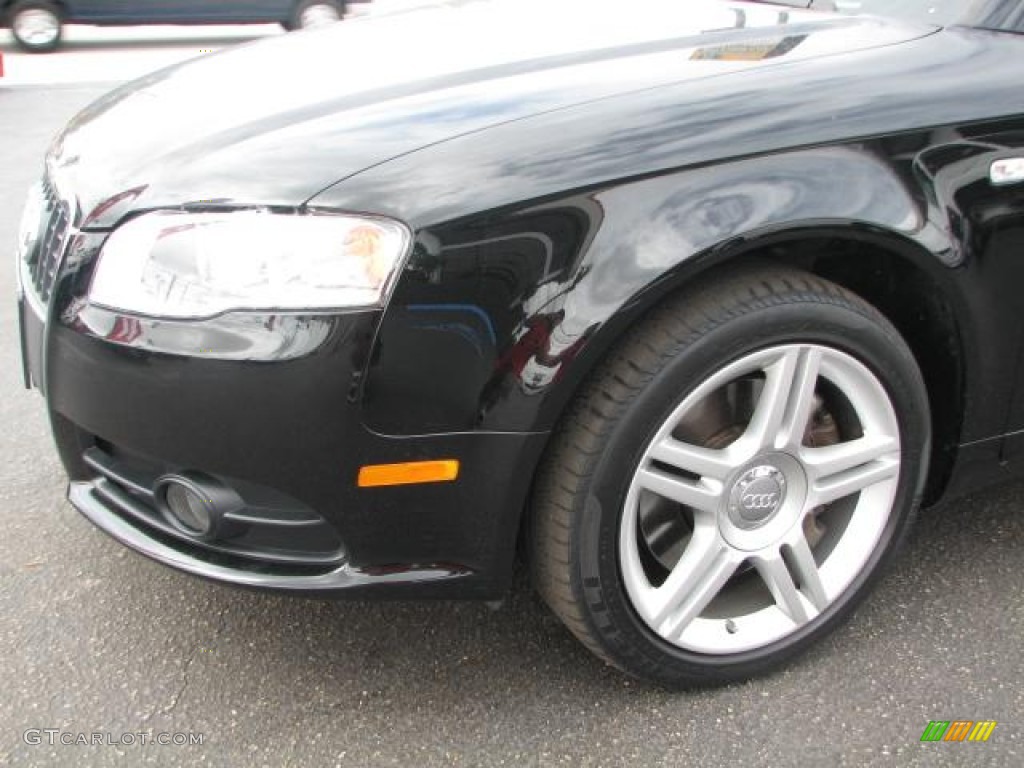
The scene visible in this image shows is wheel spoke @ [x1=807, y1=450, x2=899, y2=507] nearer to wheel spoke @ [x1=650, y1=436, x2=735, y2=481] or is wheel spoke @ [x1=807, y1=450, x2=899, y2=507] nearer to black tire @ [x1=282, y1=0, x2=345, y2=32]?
wheel spoke @ [x1=650, y1=436, x2=735, y2=481]

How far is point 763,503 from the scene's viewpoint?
1.91 metres

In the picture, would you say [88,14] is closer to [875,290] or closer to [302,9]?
[302,9]

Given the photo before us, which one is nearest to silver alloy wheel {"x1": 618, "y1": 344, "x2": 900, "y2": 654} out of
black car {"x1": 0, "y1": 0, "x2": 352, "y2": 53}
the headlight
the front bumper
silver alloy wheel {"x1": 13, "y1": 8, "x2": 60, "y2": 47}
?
the front bumper

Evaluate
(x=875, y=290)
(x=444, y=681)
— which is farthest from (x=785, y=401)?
(x=444, y=681)

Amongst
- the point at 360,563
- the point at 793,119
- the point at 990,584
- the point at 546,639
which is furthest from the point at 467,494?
the point at 990,584

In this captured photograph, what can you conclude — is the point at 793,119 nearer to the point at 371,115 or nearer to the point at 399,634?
the point at 371,115

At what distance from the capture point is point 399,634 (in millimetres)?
2168

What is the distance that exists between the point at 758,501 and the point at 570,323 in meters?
0.59

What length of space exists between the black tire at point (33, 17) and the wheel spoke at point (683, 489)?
1145 centimetres

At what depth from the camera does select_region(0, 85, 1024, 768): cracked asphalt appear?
6.14 ft

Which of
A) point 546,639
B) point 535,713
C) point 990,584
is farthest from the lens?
point 990,584

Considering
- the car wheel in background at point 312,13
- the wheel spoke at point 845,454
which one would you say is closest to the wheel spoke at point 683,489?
the wheel spoke at point 845,454

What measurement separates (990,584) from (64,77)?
9.69 m

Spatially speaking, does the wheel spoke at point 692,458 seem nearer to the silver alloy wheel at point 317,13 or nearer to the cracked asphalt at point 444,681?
the cracked asphalt at point 444,681
